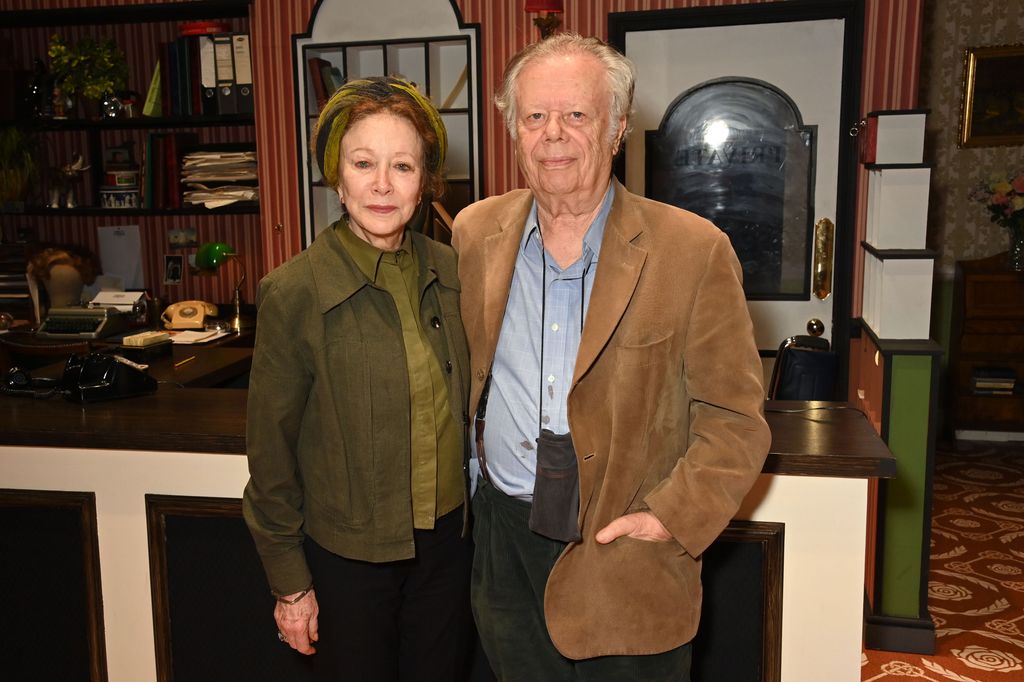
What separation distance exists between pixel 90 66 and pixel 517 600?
398cm

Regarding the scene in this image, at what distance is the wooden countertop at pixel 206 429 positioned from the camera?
1949 millimetres

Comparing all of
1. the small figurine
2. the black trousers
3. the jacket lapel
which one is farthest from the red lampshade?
the small figurine

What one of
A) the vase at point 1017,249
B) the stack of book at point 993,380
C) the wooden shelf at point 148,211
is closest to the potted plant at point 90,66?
the wooden shelf at point 148,211

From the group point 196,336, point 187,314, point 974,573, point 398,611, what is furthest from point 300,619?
point 974,573

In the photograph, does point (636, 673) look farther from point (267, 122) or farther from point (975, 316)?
point (975, 316)

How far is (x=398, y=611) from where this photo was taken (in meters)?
1.72

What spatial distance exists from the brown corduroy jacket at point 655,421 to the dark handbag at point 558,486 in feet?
0.06

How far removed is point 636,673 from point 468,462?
48 centimetres

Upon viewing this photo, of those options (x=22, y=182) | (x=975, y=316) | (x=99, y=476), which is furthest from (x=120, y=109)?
(x=975, y=316)

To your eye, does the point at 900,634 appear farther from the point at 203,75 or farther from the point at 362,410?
the point at 203,75

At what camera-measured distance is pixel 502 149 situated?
4.23 metres

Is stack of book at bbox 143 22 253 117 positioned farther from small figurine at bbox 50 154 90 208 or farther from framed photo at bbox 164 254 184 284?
framed photo at bbox 164 254 184 284

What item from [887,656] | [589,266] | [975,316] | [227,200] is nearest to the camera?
[589,266]

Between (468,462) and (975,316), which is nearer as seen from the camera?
(468,462)
